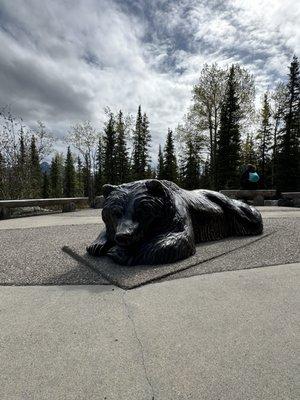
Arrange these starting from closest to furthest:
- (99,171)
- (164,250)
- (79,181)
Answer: (164,250), (99,171), (79,181)

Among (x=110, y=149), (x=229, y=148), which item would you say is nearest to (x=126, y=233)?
(x=229, y=148)

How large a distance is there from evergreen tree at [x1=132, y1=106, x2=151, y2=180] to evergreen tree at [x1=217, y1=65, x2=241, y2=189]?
43.5 feet

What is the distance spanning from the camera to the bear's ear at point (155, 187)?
3.56 meters

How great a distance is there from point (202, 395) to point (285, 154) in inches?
1094

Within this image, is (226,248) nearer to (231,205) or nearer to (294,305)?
(231,205)

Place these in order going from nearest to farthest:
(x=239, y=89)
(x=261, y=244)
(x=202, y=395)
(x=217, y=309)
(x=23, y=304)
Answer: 1. (x=202, y=395)
2. (x=217, y=309)
3. (x=23, y=304)
4. (x=261, y=244)
5. (x=239, y=89)

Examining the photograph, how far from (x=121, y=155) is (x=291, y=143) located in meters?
18.1

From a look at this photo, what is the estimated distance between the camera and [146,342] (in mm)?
1756

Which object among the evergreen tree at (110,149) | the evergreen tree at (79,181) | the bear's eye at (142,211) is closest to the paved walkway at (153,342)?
the bear's eye at (142,211)

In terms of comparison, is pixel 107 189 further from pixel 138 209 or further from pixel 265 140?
pixel 265 140

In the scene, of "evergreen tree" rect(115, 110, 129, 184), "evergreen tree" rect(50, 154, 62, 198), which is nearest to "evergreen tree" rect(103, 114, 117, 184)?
"evergreen tree" rect(115, 110, 129, 184)

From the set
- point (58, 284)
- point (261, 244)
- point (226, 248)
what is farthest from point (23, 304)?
point (261, 244)

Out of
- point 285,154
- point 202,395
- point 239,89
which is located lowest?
point 202,395

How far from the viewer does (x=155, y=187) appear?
11.8ft
